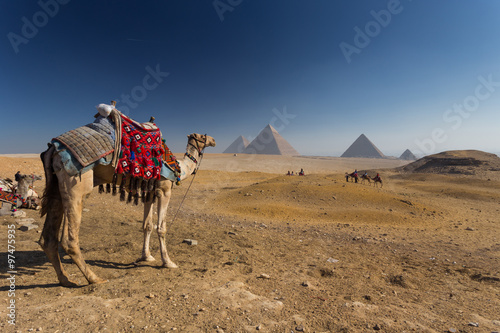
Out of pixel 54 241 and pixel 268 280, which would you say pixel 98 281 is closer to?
pixel 54 241

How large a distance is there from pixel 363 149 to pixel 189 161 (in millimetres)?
186769

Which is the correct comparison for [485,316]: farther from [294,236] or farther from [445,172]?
[445,172]

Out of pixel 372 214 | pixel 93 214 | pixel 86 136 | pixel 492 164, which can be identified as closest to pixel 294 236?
pixel 372 214

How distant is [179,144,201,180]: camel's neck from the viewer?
5.30 metres

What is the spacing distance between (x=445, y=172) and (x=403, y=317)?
169 feet

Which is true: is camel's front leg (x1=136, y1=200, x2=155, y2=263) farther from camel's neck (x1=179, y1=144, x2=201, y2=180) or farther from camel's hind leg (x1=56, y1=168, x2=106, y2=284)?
camel's hind leg (x1=56, y1=168, x2=106, y2=284)

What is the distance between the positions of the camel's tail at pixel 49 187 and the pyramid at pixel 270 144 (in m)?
157

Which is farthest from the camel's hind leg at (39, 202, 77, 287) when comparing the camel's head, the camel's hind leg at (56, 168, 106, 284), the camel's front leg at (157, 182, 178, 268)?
the camel's head

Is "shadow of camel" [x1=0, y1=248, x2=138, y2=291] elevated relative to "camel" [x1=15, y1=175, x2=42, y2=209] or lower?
lower

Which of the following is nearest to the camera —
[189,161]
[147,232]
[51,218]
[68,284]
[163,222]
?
[68,284]

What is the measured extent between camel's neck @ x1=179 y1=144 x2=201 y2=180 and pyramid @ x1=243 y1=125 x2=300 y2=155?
155m

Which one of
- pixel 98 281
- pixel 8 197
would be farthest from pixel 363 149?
pixel 98 281

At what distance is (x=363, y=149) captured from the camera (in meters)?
170

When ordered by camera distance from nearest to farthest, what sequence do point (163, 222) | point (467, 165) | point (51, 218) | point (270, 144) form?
1. point (51, 218)
2. point (163, 222)
3. point (467, 165)
4. point (270, 144)
